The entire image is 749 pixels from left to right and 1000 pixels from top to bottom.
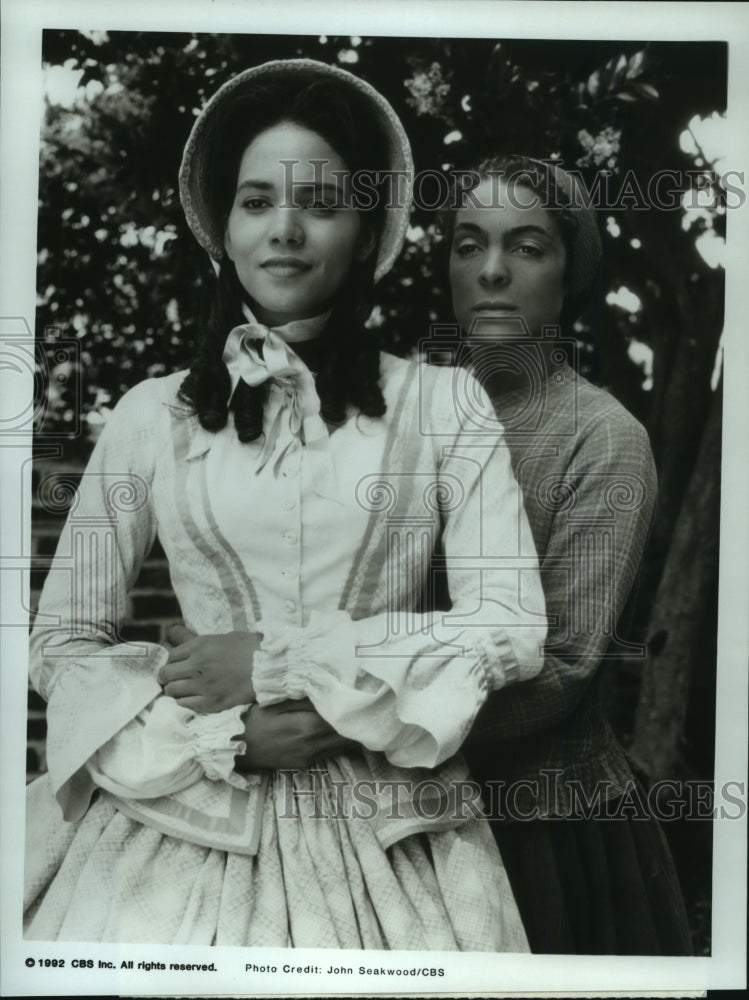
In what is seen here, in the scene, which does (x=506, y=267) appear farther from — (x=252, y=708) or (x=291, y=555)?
(x=252, y=708)

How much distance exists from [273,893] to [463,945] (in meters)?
0.41

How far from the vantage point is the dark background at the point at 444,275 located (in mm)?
2408

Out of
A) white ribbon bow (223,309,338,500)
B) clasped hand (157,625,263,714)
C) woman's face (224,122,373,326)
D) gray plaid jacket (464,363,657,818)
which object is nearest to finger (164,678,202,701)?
clasped hand (157,625,263,714)

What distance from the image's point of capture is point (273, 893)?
233 cm

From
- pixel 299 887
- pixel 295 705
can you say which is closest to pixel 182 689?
pixel 295 705

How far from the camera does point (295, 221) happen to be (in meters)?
2.37

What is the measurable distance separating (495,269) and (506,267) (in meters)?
0.02

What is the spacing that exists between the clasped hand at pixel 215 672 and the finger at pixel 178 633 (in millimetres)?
17

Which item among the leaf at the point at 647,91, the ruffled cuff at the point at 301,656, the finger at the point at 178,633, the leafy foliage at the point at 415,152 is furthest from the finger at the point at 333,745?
the leaf at the point at 647,91

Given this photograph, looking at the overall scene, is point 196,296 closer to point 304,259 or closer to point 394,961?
point 304,259

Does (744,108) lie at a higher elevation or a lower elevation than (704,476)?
higher

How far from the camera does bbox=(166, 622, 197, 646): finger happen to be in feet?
7.75

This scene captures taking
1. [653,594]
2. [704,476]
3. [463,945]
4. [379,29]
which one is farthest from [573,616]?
[379,29]

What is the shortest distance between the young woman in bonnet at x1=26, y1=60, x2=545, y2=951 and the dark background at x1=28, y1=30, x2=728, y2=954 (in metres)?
0.06
